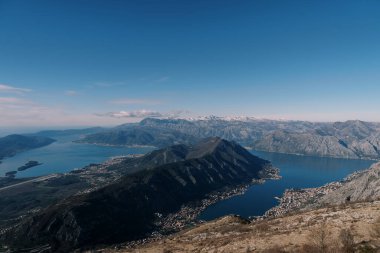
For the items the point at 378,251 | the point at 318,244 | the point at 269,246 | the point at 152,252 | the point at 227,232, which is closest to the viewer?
the point at 378,251

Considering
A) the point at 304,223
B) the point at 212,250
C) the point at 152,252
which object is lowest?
the point at 152,252

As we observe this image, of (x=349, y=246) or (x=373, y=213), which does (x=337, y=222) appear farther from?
(x=349, y=246)

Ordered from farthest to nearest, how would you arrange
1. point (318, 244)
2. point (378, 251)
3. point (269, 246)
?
1. point (269, 246)
2. point (318, 244)
3. point (378, 251)

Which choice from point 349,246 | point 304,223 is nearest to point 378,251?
point 349,246

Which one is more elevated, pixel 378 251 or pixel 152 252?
pixel 378 251

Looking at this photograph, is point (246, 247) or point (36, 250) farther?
point (36, 250)

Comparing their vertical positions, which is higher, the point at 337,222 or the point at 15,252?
the point at 337,222

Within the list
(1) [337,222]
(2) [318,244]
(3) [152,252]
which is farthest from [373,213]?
(3) [152,252]

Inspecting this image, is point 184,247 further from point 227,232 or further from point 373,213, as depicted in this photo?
point 373,213

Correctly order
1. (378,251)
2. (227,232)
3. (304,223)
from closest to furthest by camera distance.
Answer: (378,251)
(304,223)
(227,232)
